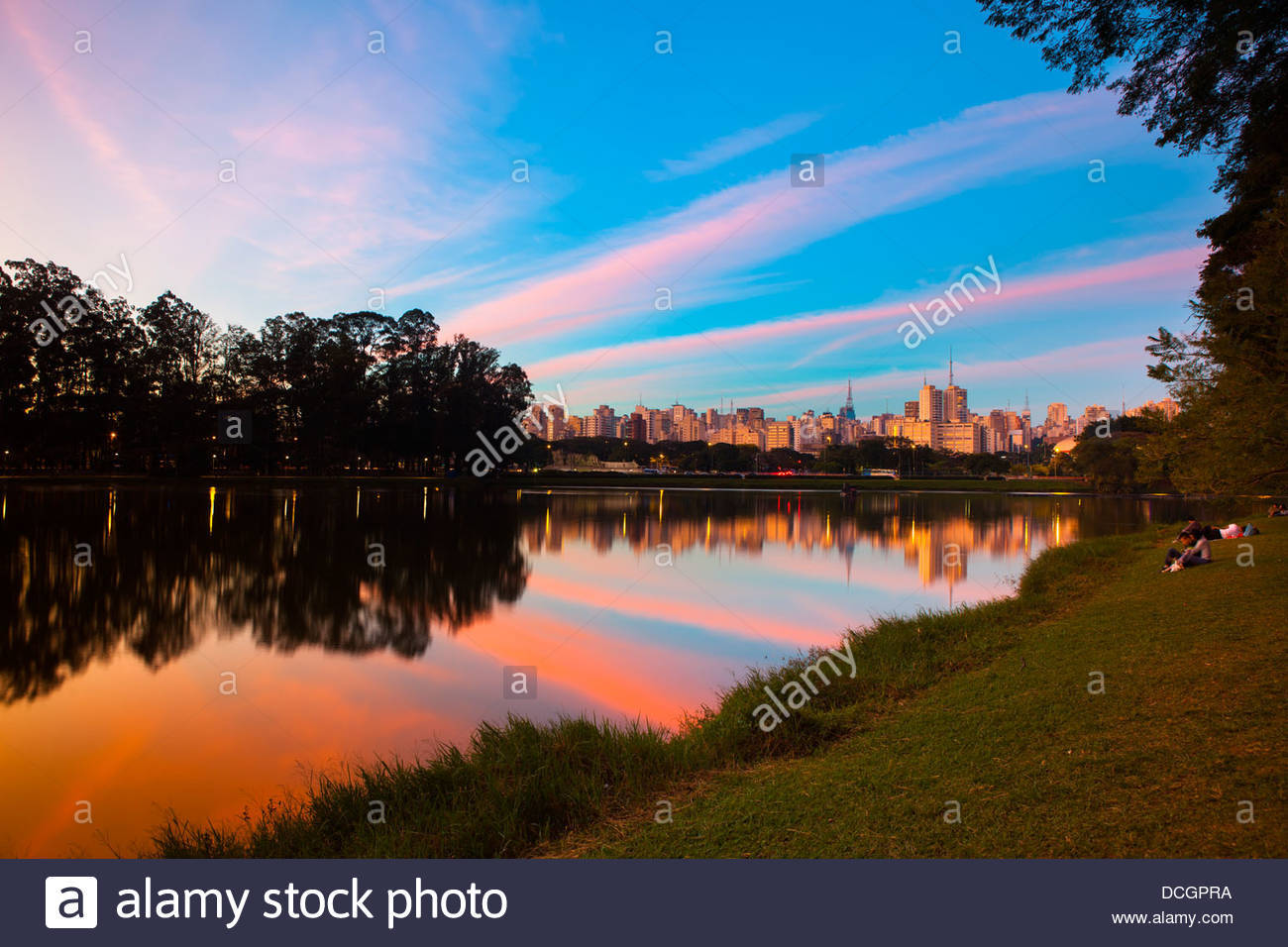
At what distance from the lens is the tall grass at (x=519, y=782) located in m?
5.11

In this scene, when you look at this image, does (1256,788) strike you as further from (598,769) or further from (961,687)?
(598,769)

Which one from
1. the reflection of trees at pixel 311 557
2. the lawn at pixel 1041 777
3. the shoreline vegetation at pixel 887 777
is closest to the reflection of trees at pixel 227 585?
the reflection of trees at pixel 311 557

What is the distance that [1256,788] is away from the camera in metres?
4.47

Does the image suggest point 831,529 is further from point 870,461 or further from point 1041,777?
point 870,461

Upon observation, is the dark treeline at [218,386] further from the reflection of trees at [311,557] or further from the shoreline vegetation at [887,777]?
the shoreline vegetation at [887,777]

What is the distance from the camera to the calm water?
684cm

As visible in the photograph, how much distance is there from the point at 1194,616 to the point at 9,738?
13803 millimetres

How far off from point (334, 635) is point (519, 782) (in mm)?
6932

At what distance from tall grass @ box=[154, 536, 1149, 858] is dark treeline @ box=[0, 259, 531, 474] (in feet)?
245

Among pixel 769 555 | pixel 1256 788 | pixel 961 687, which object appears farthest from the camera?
pixel 769 555

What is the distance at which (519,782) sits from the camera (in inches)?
226

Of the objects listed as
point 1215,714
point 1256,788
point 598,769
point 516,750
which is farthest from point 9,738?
point 1215,714

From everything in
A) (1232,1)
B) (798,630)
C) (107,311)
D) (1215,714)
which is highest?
(107,311)

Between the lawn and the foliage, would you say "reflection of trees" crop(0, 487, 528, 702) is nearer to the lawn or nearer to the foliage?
the lawn
